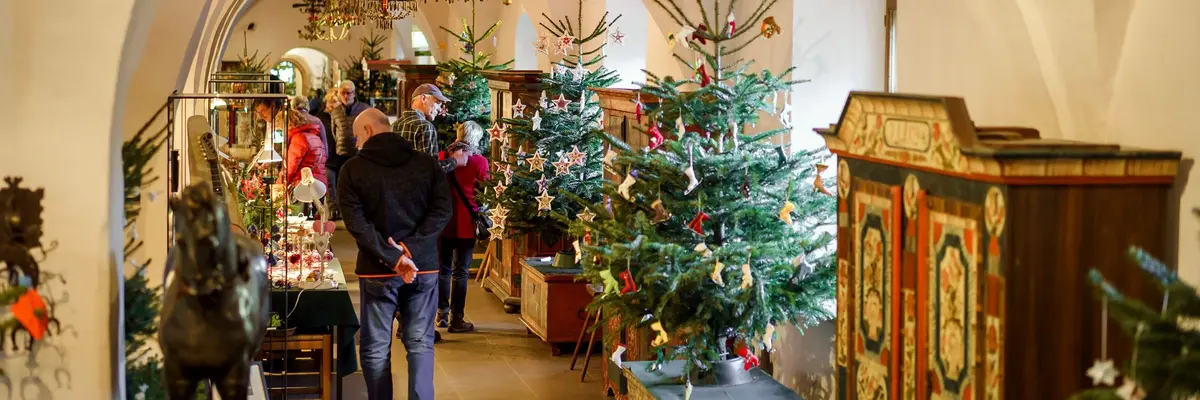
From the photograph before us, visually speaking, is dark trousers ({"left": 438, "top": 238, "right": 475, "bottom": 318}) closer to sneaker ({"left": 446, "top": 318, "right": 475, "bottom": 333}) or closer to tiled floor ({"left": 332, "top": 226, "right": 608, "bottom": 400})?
sneaker ({"left": 446, "top": 318, "right": 475, "bottom": 333})

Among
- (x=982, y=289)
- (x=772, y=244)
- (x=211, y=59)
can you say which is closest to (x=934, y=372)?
(x=982, y=289)

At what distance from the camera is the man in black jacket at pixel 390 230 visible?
6.54 meters

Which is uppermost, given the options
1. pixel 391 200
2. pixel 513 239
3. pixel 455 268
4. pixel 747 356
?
pixel 391 200

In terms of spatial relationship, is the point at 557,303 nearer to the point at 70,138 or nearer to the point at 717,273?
the point at 717,273

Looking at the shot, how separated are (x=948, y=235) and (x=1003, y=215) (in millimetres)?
325

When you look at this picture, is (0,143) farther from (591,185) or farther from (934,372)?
(591,185)

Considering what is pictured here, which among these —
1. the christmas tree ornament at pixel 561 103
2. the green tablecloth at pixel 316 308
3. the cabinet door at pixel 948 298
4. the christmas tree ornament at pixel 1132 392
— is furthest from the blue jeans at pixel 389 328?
the christmas tree ornament at pixel 1132 392

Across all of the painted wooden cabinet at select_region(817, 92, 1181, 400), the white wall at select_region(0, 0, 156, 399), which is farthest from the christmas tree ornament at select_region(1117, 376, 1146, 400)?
the white wall at select_region(0, 0, 156, 399)

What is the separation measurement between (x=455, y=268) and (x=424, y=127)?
4.28 feet

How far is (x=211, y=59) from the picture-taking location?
10.9 metres

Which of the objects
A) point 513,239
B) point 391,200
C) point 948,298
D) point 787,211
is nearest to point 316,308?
point 391,200

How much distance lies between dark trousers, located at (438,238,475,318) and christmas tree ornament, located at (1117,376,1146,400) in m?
6.97

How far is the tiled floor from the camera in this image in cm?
803

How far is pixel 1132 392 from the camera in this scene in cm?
283
